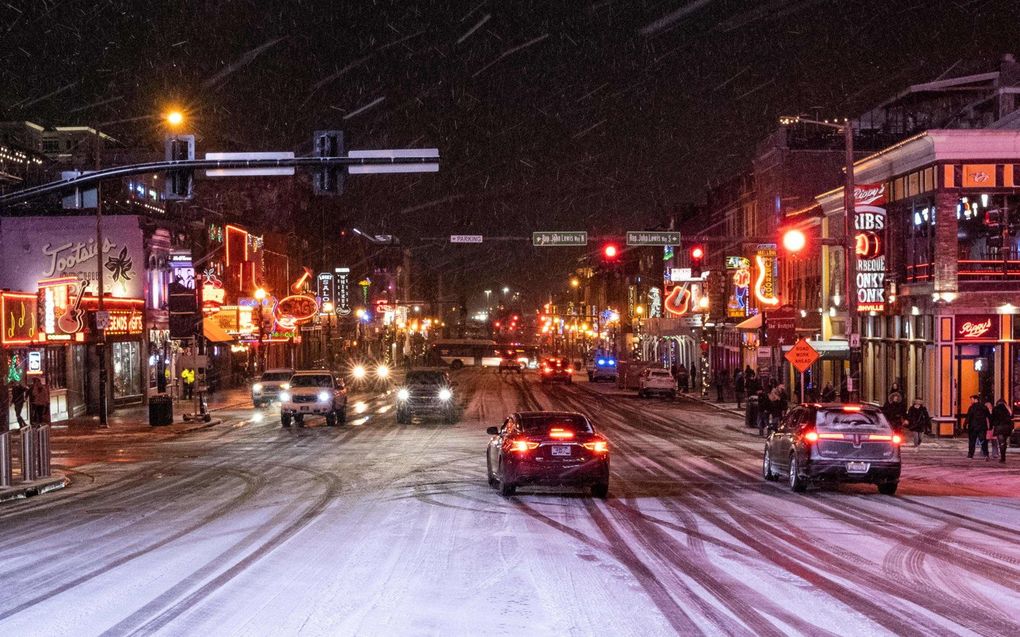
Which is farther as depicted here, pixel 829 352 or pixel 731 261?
pixel 731 261

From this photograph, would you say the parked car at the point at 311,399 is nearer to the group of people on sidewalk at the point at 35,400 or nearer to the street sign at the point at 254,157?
the group of people on sidewalk at the point at 35,400

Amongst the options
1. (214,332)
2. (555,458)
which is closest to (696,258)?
(555,458)

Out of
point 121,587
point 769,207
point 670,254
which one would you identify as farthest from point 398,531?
point 670,254

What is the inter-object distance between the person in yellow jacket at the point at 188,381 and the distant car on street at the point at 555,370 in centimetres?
2844

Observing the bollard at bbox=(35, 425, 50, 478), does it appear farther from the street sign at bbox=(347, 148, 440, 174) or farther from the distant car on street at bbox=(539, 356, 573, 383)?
the distant car on street at bbox=(539, 356, 573, 383)

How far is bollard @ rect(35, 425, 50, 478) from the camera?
2379 centimetres

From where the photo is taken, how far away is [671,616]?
1045 centimetres

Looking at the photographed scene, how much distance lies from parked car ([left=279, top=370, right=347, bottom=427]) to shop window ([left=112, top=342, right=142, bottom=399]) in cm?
1500

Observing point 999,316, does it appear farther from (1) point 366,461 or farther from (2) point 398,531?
(2) point 398,531

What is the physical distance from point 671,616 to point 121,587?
5.60 metres

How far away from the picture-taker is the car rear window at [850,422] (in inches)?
838

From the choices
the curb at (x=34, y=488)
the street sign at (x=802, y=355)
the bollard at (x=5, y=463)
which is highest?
the street sign at (x=802, y=355)

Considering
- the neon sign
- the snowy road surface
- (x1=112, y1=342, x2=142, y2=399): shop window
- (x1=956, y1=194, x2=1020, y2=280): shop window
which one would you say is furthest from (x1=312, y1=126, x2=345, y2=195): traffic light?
the neon sign

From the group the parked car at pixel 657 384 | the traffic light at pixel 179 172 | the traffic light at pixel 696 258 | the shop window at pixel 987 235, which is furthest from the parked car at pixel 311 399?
the parked car at pixel 657 384
